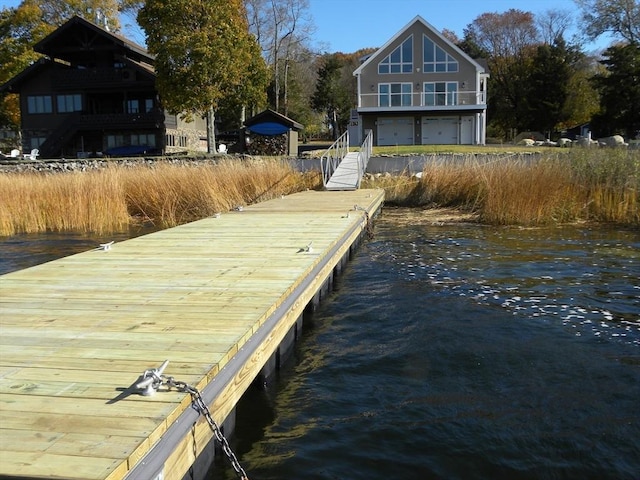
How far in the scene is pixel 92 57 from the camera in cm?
3912

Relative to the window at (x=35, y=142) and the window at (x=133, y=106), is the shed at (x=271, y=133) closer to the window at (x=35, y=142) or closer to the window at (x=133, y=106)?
the window at (x=133, y=106)

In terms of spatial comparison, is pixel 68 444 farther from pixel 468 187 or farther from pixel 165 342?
pixel 468 187

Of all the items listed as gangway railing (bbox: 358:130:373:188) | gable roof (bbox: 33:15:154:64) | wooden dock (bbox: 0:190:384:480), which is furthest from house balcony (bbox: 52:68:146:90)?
wooden dock (bbox: 0:190:384:480)

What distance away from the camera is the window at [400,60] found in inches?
1523

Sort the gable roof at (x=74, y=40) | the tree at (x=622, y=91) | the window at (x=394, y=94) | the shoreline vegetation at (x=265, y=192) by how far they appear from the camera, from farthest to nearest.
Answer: the tree at (x=622, y=91) → the window at (x=394, y=94) → the gable roof at (x=74, y=40) → the shoreline vegetation at (x=265, y=192)

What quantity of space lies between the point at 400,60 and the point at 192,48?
14358 millimetres

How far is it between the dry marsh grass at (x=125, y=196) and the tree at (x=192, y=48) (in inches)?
598

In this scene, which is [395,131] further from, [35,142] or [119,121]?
[35,142]

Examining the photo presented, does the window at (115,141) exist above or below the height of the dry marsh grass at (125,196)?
above

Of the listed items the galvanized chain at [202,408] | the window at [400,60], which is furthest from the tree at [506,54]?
the galvanized chain at [202,408]

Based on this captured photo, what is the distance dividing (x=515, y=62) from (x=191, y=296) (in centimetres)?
5521

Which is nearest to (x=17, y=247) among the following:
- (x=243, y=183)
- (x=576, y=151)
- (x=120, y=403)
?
(x=243, y=183)

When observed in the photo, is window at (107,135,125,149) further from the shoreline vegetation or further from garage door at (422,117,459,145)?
the shoreline vegetation

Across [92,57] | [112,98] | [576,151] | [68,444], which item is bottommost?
[68,444]
